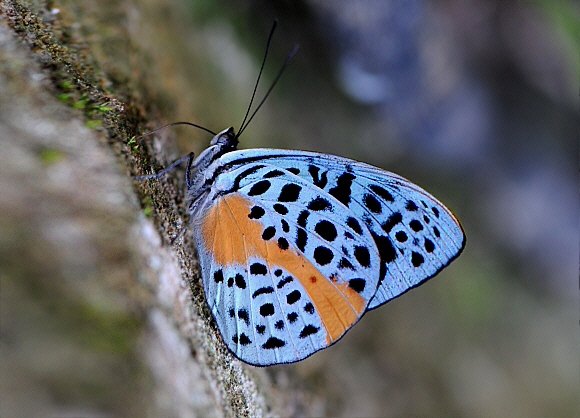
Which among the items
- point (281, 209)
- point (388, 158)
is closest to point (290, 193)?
point (281, 209)

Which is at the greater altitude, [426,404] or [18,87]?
[18,87]

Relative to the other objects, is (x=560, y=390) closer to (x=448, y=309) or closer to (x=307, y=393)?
(x=448, y=309)

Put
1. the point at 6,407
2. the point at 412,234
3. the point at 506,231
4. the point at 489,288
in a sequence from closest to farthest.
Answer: the point at 6,407
the point at 412,234
the point at 489,288
the point at 506,231

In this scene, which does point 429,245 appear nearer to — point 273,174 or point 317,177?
point 317,177

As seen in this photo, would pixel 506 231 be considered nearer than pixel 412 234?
No

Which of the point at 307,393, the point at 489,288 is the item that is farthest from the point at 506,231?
the point at 307,393

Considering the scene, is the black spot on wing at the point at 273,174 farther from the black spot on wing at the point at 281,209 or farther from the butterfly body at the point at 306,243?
the black spot on wing at the point at 281,209

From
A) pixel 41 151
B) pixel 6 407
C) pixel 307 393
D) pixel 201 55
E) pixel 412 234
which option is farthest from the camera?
pixel 201 55
